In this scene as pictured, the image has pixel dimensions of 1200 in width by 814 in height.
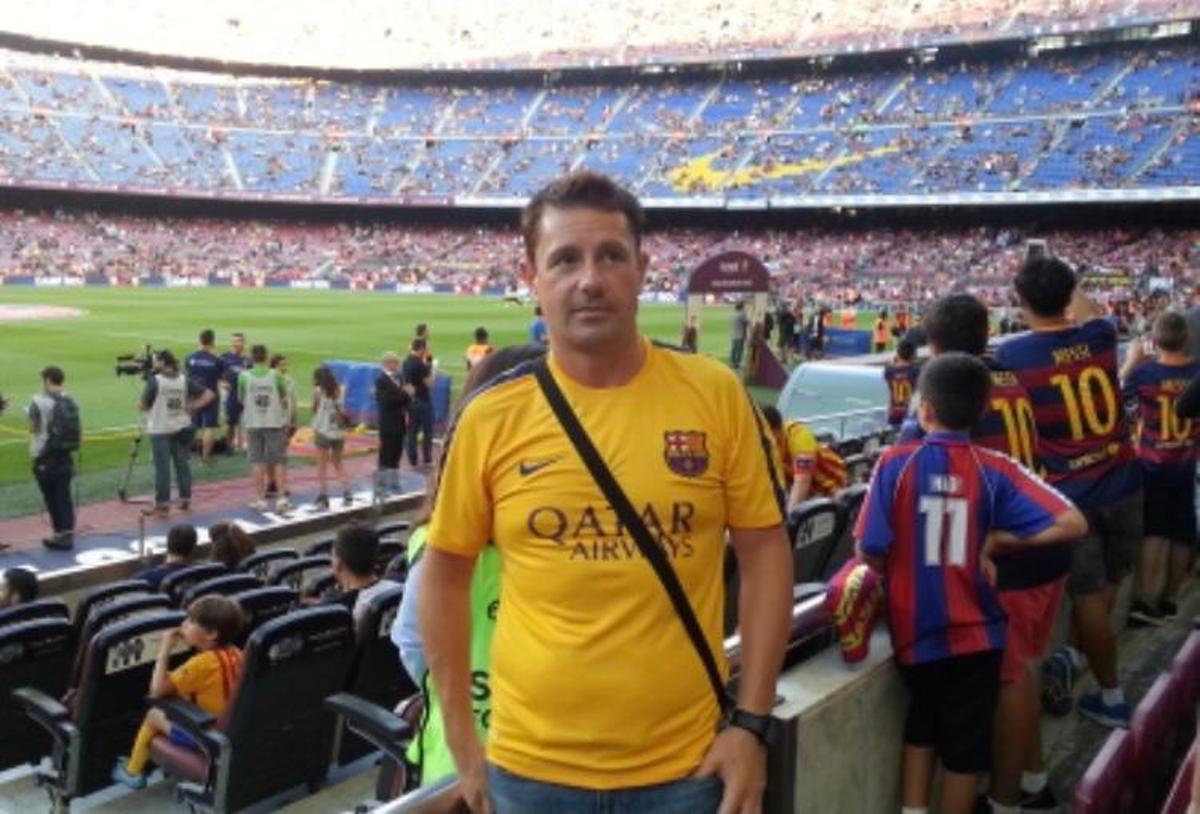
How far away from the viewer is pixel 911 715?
3.53 meters

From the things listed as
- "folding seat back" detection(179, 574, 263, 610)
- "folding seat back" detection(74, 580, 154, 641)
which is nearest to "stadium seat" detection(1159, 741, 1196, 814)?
"folding seat back" detection(179, 574, 263, 610)

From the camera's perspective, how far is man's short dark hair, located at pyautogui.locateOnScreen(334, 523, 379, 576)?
558cm

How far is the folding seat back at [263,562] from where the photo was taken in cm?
735

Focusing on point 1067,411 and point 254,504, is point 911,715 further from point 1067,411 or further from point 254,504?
point 254,504

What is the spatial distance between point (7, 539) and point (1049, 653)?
31.7ft

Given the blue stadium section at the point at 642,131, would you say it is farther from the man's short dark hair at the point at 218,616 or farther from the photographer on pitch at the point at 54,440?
A: the man's short dark hair at the point at 218,616

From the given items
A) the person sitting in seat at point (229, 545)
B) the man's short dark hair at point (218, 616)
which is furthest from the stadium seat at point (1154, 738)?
the person sitting in seat at point (229, 545)

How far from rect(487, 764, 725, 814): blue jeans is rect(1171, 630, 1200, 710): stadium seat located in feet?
7.05

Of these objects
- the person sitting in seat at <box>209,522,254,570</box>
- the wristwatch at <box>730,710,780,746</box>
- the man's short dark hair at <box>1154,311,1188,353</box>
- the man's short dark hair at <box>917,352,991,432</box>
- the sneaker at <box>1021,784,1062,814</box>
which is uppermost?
the man's short dark hair at <box>1154,311,1188,353</box>

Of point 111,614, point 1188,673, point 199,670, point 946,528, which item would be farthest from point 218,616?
point 1188,673

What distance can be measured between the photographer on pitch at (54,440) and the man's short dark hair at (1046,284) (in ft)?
27.9

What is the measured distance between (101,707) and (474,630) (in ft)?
10.2

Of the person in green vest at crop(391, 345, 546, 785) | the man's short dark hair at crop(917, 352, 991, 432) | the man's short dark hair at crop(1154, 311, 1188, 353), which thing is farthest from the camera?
the man's short dark hair at crop(1154, 311, 1188, 353)

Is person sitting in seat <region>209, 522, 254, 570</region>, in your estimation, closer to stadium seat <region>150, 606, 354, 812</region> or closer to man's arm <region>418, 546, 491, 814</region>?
stadium seat <region>150, 606, 354, 812</region>
